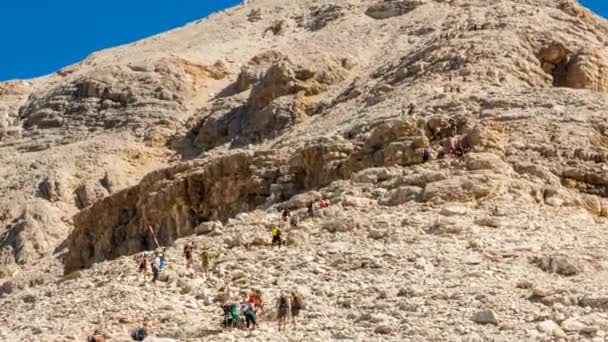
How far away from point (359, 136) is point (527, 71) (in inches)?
307

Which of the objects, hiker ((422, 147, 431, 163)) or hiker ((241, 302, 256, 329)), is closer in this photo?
hiker ((241, 302, 256, 329))

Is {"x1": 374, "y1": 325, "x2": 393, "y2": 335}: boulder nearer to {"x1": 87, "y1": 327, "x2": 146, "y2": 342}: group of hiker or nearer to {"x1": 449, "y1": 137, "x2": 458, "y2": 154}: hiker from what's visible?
{"x1": 87, "y1": 327, "x2": 146, "y2": 342}: group of hiker

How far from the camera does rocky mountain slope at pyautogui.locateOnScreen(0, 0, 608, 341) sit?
63.0ft

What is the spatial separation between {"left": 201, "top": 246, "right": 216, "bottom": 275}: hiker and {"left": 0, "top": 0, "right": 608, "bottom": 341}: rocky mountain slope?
25 centimetres

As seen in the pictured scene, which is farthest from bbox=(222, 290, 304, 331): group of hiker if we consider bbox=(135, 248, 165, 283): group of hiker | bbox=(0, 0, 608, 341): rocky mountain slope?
bbox=(135, 248, 165, 283): group of hiker

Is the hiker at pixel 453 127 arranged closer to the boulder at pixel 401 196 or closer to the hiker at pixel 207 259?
the boulder at pixel 401 196

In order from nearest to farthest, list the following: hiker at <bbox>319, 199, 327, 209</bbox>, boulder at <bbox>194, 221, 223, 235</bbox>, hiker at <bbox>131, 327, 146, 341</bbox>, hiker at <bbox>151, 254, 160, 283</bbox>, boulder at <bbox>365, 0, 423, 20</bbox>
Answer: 1. hiker at <bbox>131, 327, 146, 341</bbox>
2. hiker at <bbox>151, 254, 160, 283</bbox>
3. hiker at <bbox>319, 199, 327, 209</bbox>
4. boulder at <bbox>194, 221, 223, 235</bbox>
5. boulder at <bbox>365, 0, 423, 20</bbox>

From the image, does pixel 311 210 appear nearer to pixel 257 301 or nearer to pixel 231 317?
pixel 257 301

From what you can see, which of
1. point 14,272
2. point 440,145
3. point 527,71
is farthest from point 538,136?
point 14,272

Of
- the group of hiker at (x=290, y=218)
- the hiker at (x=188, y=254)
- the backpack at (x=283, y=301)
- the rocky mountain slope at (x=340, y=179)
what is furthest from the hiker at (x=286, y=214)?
the backpack at (x=283, y=301)

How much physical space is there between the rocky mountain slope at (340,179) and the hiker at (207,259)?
255mm

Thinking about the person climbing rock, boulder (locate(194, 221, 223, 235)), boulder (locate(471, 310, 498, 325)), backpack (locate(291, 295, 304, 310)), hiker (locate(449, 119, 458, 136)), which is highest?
hiker (locate(449, 119, 458, 136))

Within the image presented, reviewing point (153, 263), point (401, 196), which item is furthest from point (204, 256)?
point (401, 196)

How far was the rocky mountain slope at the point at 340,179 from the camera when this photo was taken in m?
19.2
